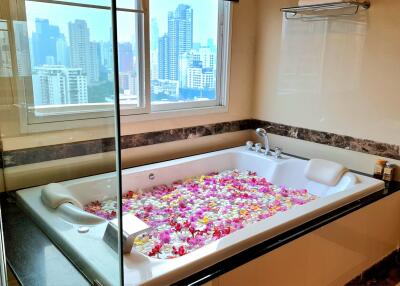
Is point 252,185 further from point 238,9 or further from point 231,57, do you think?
point 238,9

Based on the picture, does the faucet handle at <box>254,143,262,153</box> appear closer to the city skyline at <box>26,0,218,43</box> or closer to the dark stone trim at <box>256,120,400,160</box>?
the dark stone trim at <box>256,120,400,160</box>

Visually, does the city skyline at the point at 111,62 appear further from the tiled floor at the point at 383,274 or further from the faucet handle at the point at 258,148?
the tiled floor at the point at 383,274

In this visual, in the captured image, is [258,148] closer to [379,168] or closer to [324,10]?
[379,168]

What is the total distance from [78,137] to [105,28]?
0.87 meters

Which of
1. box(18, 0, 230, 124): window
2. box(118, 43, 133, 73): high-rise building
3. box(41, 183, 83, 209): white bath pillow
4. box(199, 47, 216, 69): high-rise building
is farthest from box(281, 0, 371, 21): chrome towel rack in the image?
box(41, 183, 83, 209): white bath pillow

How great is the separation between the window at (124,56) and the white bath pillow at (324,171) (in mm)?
993

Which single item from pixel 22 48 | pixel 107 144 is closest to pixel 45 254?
pixel 107 144

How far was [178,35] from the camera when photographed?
2973 millimetres

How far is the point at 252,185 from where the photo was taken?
2.93m

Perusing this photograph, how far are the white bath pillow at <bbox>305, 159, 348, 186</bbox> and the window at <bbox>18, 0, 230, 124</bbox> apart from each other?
39.1 inches

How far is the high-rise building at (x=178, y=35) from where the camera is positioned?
2922 millimetres

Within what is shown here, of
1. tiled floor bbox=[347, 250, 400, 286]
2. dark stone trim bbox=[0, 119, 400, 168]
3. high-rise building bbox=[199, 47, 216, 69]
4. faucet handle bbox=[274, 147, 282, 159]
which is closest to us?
dark stone trim bbox=[0, 119, 400, 168]

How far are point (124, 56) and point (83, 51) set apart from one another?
2.87ft

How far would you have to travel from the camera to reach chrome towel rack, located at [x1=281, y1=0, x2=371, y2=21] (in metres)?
2.55
